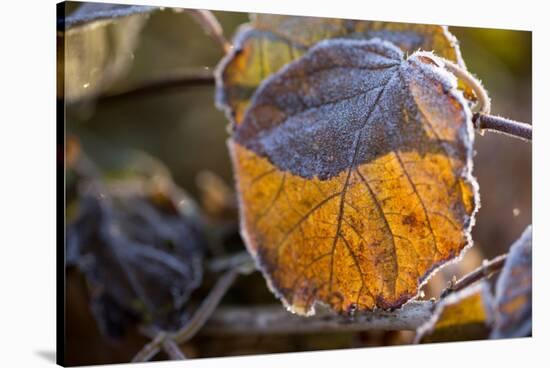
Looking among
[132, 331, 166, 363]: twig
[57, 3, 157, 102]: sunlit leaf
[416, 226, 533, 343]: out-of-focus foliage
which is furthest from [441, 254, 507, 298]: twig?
[57, 3, 157, 102]: sunlit leaf

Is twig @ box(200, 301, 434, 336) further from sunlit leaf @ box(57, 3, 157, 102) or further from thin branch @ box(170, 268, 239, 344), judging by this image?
sunlit leaf @ box(57, 3, 157, 102)

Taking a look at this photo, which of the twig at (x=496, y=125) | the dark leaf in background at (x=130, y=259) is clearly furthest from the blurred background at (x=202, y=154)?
the twig at (x=496, y=125)

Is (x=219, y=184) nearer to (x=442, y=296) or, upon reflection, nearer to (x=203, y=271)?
(x=203, y=271)

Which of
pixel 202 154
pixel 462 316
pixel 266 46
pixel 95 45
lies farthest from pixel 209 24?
pixel 202 154

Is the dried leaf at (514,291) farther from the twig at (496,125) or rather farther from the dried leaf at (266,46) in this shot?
the dried leaf at (266,46)

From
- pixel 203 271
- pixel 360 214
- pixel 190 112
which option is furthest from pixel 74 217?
pixel 360 214

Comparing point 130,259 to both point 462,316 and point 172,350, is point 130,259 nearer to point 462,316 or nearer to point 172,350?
point 172,350
